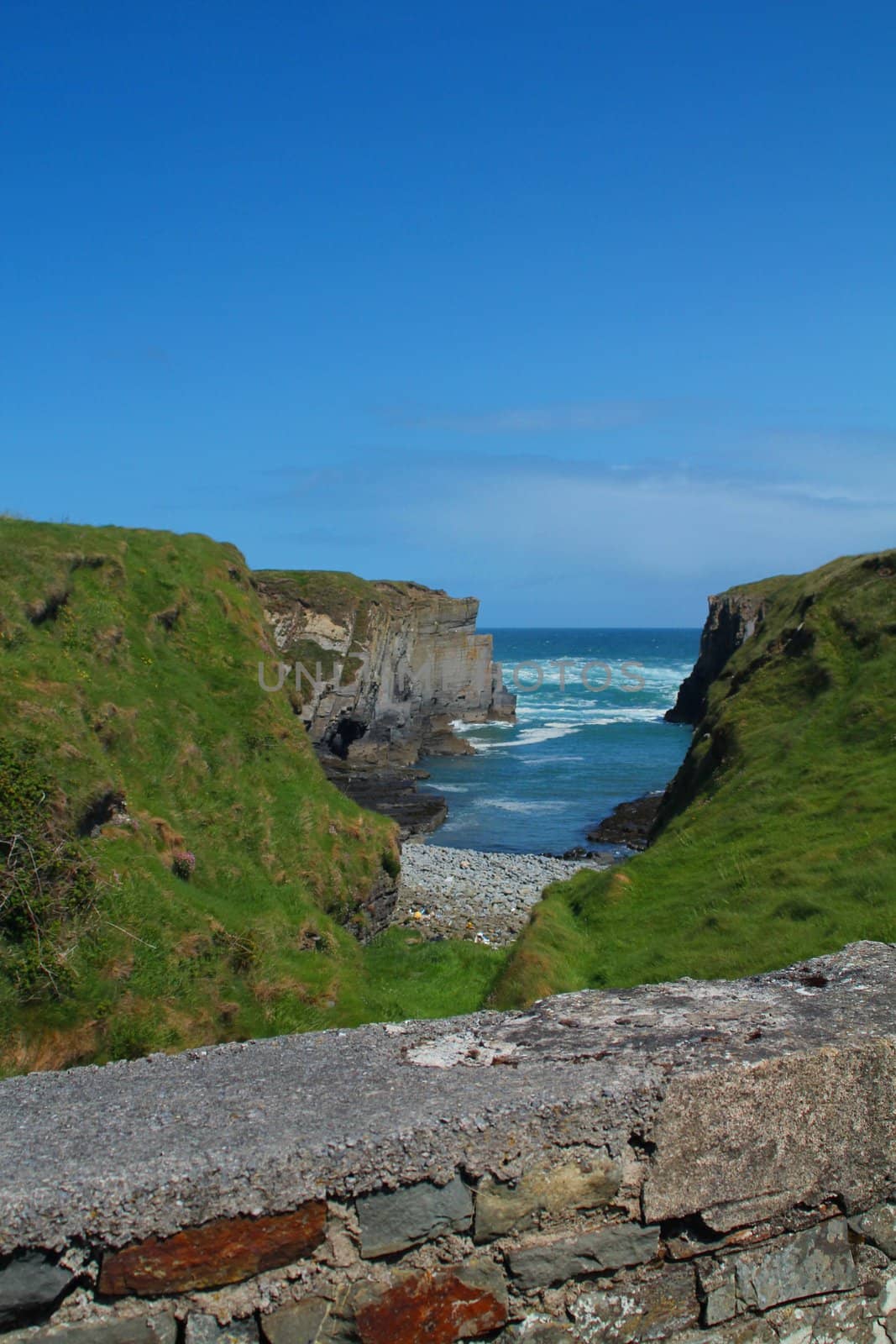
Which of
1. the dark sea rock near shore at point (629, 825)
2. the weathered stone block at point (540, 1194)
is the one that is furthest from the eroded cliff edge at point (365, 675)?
the weathered stone block at point (540, 1194)

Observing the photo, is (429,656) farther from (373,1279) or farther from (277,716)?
(373,1279)

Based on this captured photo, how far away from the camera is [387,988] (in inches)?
846

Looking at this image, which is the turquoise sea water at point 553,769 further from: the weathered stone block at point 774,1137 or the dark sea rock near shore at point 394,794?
the weathered stone block at point 774,1137

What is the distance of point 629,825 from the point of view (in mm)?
51000

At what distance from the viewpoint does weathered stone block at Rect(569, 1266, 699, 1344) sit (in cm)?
484

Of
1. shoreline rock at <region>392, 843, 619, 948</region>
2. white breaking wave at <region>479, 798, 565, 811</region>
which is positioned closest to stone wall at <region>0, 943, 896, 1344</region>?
shoreline rock at <region>392, 843, 619, 948</region>

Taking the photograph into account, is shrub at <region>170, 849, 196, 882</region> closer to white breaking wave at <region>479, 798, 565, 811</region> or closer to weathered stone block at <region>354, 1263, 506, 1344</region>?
weathered stone block at <region>354, 1263, 506, 1344</region>

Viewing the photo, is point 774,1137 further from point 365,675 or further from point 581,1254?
point 365,675

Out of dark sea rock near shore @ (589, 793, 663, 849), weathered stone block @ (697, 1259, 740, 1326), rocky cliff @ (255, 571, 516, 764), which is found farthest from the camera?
rocky cliff @ (255, 571, 516, 764)

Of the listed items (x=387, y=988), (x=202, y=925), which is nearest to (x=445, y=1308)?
(x=202, y=925)

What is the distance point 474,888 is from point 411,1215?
33.6 meters

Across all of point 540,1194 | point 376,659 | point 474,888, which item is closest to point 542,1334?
point 540,1194

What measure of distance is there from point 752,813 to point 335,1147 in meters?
19.8

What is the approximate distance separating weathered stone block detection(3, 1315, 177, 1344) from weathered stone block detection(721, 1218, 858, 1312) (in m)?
2.80
